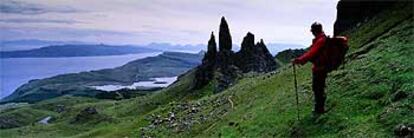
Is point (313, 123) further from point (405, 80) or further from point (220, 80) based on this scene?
point (220, 80)

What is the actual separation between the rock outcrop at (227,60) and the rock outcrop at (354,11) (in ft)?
179

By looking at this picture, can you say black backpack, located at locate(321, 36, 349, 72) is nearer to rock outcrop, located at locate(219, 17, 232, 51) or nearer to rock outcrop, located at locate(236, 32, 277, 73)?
rock outcrop, located at locate(236, 32, 277, 73)

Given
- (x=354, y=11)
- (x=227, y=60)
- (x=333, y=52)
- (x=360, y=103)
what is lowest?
(x=227, y=60)

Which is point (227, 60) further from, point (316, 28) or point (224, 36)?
point (316, 28)

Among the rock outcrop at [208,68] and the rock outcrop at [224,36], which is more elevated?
the rock outcrop at [224,36]

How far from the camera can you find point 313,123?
978 inches

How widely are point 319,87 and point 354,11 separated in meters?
43.9

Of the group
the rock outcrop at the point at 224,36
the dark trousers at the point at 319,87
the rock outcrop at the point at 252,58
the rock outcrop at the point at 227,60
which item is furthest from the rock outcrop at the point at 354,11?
the rock outcrop at the point at 224,36

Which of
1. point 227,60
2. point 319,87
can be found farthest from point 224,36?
point 319,87

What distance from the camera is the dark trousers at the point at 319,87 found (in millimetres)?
24062

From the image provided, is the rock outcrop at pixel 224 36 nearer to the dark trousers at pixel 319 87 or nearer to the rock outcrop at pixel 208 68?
the rock outcrop at pixel 208 68

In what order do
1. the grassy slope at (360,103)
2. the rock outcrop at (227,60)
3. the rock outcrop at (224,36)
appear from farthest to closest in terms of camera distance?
1. the rock outcrop at (224,36)
2. the rock outcrop at (227,60)
3. the grassy slope at (360,103)

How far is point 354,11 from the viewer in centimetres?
6562

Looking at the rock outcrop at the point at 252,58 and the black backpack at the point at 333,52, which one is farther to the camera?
the rock outcrop at the point at 252,58
